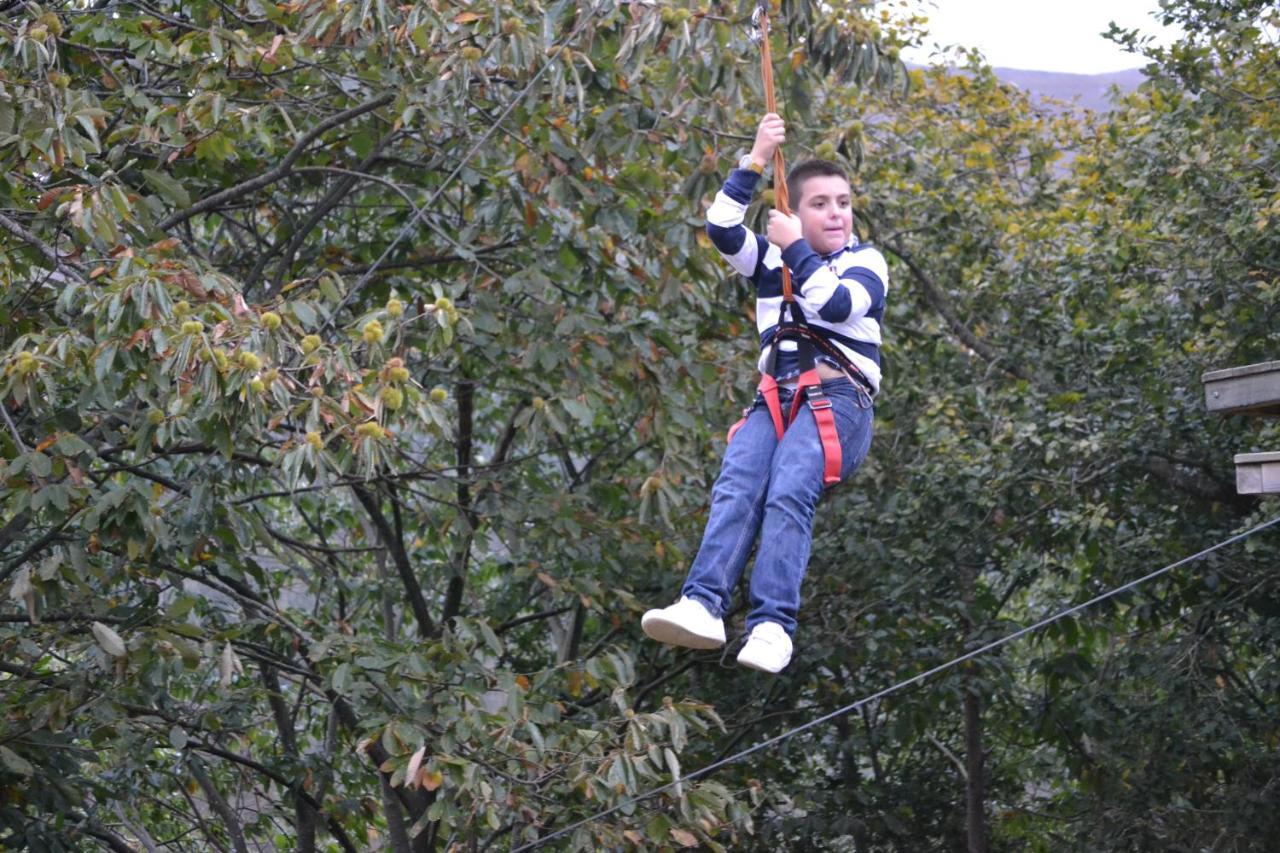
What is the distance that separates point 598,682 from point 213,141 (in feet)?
8.18

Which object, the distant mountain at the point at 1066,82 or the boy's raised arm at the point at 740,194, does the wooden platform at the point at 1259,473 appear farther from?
the distant mountain at the point at 1066,82

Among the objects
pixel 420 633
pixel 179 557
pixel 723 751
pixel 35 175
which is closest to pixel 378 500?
pixel 420 633

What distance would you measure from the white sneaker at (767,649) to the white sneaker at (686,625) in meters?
0.07

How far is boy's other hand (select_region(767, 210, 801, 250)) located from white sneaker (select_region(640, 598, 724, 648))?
0.87 meters

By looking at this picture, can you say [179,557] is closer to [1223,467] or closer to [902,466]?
[902,466]

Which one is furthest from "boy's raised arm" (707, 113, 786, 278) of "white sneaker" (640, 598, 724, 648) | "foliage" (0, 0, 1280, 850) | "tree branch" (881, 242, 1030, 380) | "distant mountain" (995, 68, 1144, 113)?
"distant mountain" (995, 68, 1144, 113)

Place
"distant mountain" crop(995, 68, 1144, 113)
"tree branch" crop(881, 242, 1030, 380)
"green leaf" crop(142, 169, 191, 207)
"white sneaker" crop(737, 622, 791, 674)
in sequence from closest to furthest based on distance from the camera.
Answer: "white sneaker" crop(737, 622, 791, 674)
"green leaf" crop(142, 169, 191, 207)
"tree branch" crop(881, 242, 1030, 380)
"distant mountain" crop(995, 68, 1144, 113)

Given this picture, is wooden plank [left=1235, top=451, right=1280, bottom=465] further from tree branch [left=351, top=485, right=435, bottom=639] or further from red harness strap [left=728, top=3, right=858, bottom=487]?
tree branch [left=351, top=485, right=435, bottom=639]

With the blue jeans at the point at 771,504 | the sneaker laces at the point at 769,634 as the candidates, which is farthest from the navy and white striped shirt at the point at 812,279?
the sneaker laces at the point at 769,634

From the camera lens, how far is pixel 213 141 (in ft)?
19.8

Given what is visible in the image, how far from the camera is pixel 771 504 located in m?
3.93

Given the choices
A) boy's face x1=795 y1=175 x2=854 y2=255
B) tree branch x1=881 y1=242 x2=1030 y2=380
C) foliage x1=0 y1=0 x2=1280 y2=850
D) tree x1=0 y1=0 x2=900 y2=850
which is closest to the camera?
boy's face x1=795 y1=175 x2=854 y2=255

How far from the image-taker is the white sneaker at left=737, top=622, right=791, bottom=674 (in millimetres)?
3744

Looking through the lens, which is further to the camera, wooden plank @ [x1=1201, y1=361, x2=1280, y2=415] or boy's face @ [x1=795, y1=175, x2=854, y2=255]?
wooden plank @ [x1=1201, y1=361, x2=1280, y2=415]
